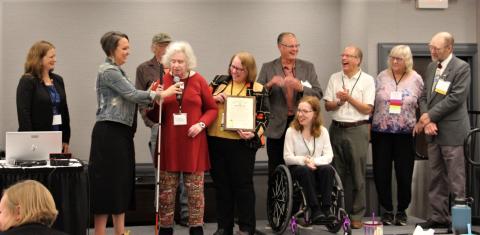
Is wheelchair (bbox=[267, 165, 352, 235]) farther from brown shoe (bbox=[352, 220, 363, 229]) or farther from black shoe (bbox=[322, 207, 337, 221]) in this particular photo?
brown shoe (bbox=[352, 220, 363, 229])

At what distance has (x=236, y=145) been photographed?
17.3 ft

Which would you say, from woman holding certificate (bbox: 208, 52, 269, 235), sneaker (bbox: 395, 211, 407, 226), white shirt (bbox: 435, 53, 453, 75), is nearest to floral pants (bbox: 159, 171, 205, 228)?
woman holding certificate (bbox: 208, 52, 269, 235)

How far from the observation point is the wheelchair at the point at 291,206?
5.30m

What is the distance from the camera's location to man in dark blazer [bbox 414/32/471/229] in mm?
5766

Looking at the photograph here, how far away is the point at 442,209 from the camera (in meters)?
5.90

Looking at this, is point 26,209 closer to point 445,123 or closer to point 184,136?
point 184,136

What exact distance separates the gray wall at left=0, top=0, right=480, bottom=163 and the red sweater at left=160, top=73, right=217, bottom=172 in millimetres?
1759

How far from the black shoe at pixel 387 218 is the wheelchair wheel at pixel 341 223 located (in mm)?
797

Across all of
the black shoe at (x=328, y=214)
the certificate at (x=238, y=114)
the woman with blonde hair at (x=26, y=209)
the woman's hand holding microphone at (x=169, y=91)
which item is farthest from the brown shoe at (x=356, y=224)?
the woman with blonde hair at (x=26, y=209)

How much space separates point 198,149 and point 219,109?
1.41 feet

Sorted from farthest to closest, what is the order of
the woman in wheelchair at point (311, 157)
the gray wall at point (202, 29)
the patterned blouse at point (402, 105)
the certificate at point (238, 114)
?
the gray wall at point (202, 29), the patterned blouse at point (402, 105), the woman in wheelchair at point (311, 157), the certificate at point (238, 114)

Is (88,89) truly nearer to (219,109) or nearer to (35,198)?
(219,109)

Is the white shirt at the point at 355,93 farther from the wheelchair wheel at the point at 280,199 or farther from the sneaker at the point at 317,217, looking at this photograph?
the sneaker at the point at 317,217

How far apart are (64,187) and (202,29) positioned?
9.78 ft
